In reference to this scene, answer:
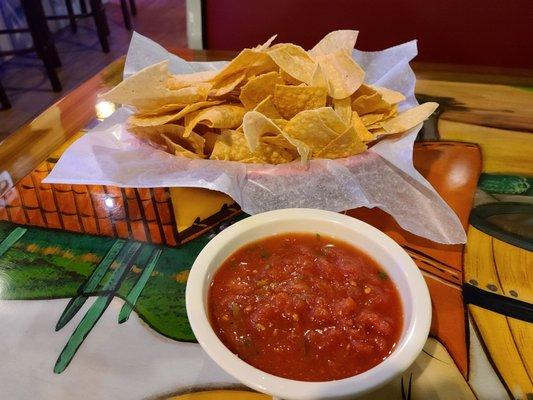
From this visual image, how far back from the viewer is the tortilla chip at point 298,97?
1.20 m

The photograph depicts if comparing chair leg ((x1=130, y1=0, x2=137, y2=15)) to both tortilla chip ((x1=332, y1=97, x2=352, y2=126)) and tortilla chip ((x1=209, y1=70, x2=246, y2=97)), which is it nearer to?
tortilla chip ((x1=209, y1=70, x2=246, y2=97))

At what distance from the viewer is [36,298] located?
2.86 feet

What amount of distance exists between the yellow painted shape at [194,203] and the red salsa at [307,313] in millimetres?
302

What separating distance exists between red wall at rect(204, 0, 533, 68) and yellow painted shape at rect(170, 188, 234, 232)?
1.19 metres

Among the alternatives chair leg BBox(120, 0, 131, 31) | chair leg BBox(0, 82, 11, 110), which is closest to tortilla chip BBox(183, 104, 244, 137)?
chair leg BBox(0, 82, 11, 110)

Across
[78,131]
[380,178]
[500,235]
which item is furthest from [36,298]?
[500,235]

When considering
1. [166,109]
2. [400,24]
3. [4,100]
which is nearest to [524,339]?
[166,109]

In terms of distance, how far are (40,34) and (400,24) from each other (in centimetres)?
279

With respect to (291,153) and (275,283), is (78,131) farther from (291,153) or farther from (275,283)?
(275,283)

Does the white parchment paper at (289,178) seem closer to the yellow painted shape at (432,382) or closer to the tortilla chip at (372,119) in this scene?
the tortilla chip at (372,119)

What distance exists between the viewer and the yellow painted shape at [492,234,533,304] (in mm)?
882

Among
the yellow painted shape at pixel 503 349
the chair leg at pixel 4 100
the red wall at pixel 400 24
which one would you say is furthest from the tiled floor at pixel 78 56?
the yellow painted shape at pixel 503 349

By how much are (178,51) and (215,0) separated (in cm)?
40

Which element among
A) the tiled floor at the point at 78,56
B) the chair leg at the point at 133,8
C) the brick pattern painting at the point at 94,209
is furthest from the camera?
the chair leg at the point at 133,8
